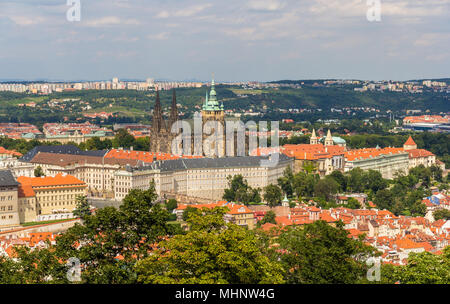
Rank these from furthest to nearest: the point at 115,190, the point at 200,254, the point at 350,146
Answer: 1. the point at 350,146
2. the point at 115,190
3. the point at 200,254

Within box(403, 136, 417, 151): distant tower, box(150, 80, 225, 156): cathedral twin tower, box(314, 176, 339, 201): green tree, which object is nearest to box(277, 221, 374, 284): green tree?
box(314, 176, 339, 201): green tree

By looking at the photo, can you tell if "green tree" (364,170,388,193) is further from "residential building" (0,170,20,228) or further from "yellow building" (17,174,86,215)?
"residential building" (0,170,20,228)

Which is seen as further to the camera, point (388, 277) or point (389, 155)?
point (389, 155)

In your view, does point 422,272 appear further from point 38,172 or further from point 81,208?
point 38,172
